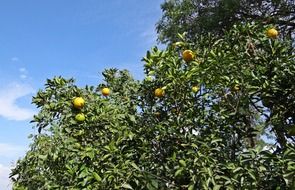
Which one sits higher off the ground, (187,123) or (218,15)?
(218,15)

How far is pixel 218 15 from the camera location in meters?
9.23

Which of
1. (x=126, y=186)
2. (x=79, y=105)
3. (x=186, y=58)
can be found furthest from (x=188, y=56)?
(x=126, y=186)

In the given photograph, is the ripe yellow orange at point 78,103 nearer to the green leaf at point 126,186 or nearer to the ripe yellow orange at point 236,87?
the green leaf at point 126,186

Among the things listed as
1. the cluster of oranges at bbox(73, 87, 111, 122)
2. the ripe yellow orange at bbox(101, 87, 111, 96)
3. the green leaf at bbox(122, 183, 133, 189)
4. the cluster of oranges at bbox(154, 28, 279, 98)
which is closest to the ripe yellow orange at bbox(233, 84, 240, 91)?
the cluster of oranges at bbox(154, 28, 279, 98)

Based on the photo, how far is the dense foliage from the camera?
917cm

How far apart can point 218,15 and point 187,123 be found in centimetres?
624

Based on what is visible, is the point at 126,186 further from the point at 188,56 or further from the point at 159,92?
the point at 188,56

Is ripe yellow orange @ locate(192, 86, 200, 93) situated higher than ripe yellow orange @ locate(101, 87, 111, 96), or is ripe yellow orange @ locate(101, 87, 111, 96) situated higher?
ripe yellow orange @ locate(101, 87, 111, 96)

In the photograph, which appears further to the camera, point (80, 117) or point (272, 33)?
point (272, 33)

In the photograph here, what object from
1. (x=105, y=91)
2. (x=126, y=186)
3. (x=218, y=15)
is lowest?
(x=126, y=186)

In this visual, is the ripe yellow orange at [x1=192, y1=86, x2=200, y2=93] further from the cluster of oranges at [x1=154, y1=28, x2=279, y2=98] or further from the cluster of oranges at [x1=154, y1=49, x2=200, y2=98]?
the cluster of oranges at [x1=154, y1=49, x2=200, y2=98]

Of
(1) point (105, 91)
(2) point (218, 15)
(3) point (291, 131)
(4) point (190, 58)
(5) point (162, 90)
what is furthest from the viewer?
(2) point (218, 15)

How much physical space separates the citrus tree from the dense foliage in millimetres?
5341

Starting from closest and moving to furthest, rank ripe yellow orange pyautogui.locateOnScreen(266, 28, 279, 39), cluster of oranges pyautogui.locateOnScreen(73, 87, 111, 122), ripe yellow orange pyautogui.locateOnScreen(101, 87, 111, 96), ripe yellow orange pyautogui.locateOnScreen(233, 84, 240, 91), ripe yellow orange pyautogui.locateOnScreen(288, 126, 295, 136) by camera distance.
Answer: ripe yellow orange pyautogui.locateOnScreen(288, 126, 295, 136), ripe yellow orange pyautogui.locateOnScreen(233, 84, 240, 91), cluster of oranges pyautogui.locateOnScreen(73, 87, 111, 122), ripe yellow orange pyautogui.locateOnScreen(266, 28, 279, 39), ripe yellow orange pyautogui.locateOnScreen(101, 87, 111, 96)
